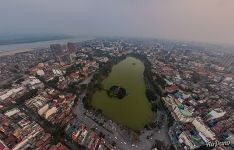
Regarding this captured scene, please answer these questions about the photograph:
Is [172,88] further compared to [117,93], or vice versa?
[172,88]

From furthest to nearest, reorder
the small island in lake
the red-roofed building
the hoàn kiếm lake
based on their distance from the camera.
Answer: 1. the red-roofed building
2. the small island in lake
3. the hoàn kiếm lake

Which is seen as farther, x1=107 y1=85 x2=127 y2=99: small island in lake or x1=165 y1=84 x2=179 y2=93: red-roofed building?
x1=165 y1=84 x2=179 y2=93: red-roofed building

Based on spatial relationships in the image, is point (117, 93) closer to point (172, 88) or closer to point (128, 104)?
point (128, 104)

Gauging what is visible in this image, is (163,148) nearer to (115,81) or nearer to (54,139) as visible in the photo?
(54,139)

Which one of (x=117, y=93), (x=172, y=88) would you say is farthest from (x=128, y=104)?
(x=172, y=88)

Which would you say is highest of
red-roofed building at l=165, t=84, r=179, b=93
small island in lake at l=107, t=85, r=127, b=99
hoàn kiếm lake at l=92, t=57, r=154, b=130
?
small island in lake at l=107, t=85, r=127, b=99

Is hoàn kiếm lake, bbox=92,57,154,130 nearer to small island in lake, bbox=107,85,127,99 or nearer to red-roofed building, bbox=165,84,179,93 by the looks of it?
small island in lake, bbox=107,85,127,99

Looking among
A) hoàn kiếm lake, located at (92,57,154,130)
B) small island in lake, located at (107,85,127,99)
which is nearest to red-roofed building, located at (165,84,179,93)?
hoàn kiếm lake, located at (92,57,154,130)

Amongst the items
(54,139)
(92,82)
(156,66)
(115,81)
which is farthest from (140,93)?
(156,66)

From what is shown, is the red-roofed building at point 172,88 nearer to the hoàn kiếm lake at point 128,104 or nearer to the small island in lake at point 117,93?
the hoàn kiếm lake at point 128,104
